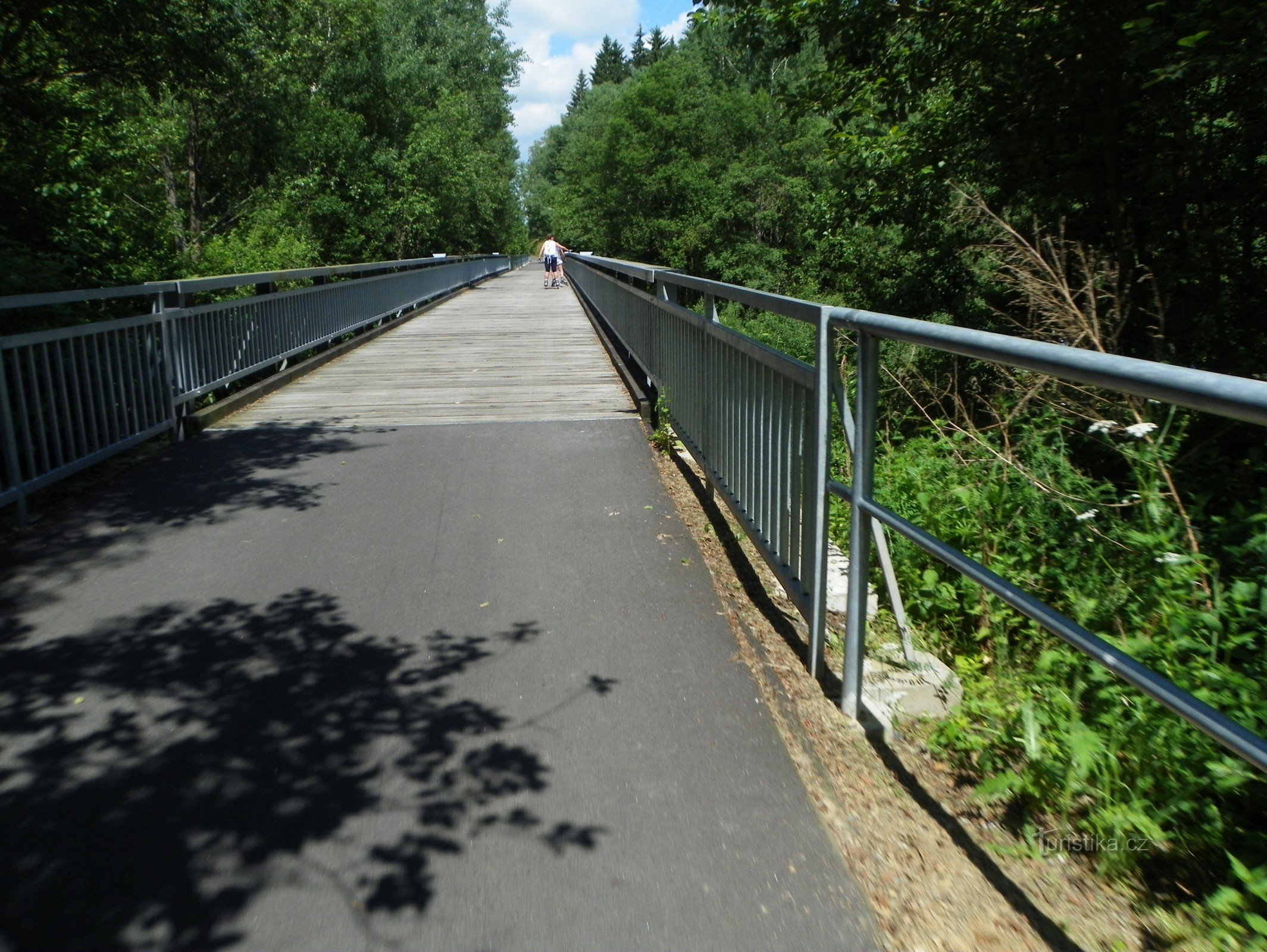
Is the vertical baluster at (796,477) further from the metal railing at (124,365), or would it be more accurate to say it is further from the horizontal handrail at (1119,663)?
the metal railing at (124,365)

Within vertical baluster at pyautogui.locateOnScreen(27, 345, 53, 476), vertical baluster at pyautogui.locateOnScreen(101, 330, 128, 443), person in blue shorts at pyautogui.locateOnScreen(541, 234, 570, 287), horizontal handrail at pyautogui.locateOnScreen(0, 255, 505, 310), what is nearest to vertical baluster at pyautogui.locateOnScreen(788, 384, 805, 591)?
horizontal handrail at pyautogui.locateOnScreen(0, 255, 505, 310)

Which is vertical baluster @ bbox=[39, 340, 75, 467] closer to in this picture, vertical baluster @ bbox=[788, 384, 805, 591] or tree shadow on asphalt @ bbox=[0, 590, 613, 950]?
tree shadow on asphalt @ bbox=[0, 590, 613, 950]

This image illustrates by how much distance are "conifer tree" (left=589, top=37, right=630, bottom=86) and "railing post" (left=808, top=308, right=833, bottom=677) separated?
5258 inches

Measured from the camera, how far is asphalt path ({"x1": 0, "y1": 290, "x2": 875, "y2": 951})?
2.76 m

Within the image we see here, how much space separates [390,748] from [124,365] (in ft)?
18.2

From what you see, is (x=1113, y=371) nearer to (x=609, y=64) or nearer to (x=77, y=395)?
(x=77, y=395)

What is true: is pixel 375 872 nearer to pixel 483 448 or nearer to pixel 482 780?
pixel 482 780

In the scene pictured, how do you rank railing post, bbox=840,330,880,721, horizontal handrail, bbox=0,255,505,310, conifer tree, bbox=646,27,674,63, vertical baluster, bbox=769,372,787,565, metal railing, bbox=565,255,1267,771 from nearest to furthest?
metal railing, bbox=565,255,1267,771, railing post, bbox=840,330,880,721, vertical baluster, bbox=769,372,787,565, horizontal handrail, bbox=0,255,505,310, conifer tree, bbox=646,27,674,63

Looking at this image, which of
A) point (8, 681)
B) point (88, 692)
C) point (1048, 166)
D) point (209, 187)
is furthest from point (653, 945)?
point (209, 187)

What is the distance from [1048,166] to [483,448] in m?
6.43

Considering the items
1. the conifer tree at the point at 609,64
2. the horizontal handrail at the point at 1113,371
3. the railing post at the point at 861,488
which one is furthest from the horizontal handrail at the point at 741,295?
the conifer tree at the point at 609,64

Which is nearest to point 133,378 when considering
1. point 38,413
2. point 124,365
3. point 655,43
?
point 124,365

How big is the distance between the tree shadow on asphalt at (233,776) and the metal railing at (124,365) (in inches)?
92.6

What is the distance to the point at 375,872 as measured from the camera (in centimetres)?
292
